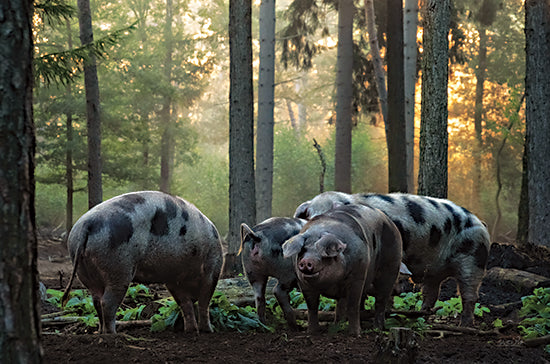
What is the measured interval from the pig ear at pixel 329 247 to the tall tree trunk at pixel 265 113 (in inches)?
467

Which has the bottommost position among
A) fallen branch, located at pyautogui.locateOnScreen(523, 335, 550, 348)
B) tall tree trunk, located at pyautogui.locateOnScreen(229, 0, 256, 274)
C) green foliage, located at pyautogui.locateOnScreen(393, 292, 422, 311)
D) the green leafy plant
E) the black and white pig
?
green foliage, located at pyautogui.locateOnScreen(393, 292, 422, 311)

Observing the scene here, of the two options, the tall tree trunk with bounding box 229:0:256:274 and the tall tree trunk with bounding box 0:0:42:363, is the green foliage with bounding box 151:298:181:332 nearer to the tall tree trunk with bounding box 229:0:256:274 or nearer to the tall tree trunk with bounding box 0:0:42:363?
the tall tree trunk with bounding box 0:0:42:363

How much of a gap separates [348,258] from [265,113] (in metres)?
11.9

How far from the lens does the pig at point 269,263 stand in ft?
21.0

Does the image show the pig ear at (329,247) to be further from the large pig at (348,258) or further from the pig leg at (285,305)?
the pig leg at (285,305)

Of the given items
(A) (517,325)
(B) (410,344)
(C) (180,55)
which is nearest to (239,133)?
(A) (517,325)

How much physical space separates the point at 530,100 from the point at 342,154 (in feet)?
28.5

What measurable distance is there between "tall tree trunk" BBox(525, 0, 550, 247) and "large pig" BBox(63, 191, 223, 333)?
8.38m

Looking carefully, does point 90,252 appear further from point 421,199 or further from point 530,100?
point 530,100

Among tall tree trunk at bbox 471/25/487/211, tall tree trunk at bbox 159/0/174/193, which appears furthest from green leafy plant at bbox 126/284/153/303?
tall tree trunk at bbox 471/25/487/211

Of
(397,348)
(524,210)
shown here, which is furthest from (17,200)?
(524,210)

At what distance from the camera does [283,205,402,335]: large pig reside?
5102mm

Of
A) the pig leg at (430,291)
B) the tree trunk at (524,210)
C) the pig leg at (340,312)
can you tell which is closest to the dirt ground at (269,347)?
the pig leg at (340,312)

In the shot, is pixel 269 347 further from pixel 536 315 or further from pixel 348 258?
pixel 536 315
